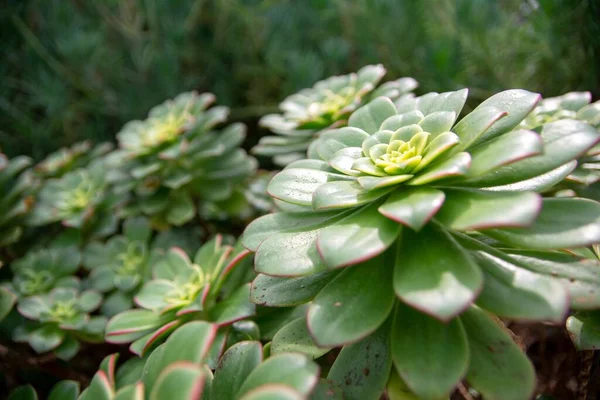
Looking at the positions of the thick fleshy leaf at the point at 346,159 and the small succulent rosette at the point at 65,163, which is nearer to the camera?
the thick fleshy leaf at the point at 346,159

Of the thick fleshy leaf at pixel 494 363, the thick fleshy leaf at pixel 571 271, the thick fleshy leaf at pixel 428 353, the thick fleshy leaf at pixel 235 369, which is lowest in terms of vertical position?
the thick fleshy leaf at pixel 494 363

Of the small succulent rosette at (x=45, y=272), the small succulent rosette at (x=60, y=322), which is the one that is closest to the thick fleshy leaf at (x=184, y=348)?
the small succulent rosette at (x=60, y=322)

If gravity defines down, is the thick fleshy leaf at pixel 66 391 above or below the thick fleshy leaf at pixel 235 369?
below

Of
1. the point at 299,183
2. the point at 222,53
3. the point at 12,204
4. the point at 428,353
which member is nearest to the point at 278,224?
the point at 299,183

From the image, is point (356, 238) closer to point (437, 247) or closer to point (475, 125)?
point (437, 247)

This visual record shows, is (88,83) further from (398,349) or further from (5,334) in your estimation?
(398,349)

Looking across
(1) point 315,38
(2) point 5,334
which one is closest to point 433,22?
(1) point 315,38

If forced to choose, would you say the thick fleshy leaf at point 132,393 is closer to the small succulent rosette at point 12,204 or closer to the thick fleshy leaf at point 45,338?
the thick fleshy leaf at point 45,338

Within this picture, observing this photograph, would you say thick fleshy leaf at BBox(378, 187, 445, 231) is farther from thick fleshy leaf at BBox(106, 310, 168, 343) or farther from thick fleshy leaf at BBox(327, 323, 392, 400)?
thick fleshy leaf at BBox(106, 310, 168, 343)

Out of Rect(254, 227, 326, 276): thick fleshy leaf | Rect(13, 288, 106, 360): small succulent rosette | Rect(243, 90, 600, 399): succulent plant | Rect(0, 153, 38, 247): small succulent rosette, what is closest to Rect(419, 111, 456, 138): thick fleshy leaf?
Rect(243, 90, 600, 399): succulent plant
